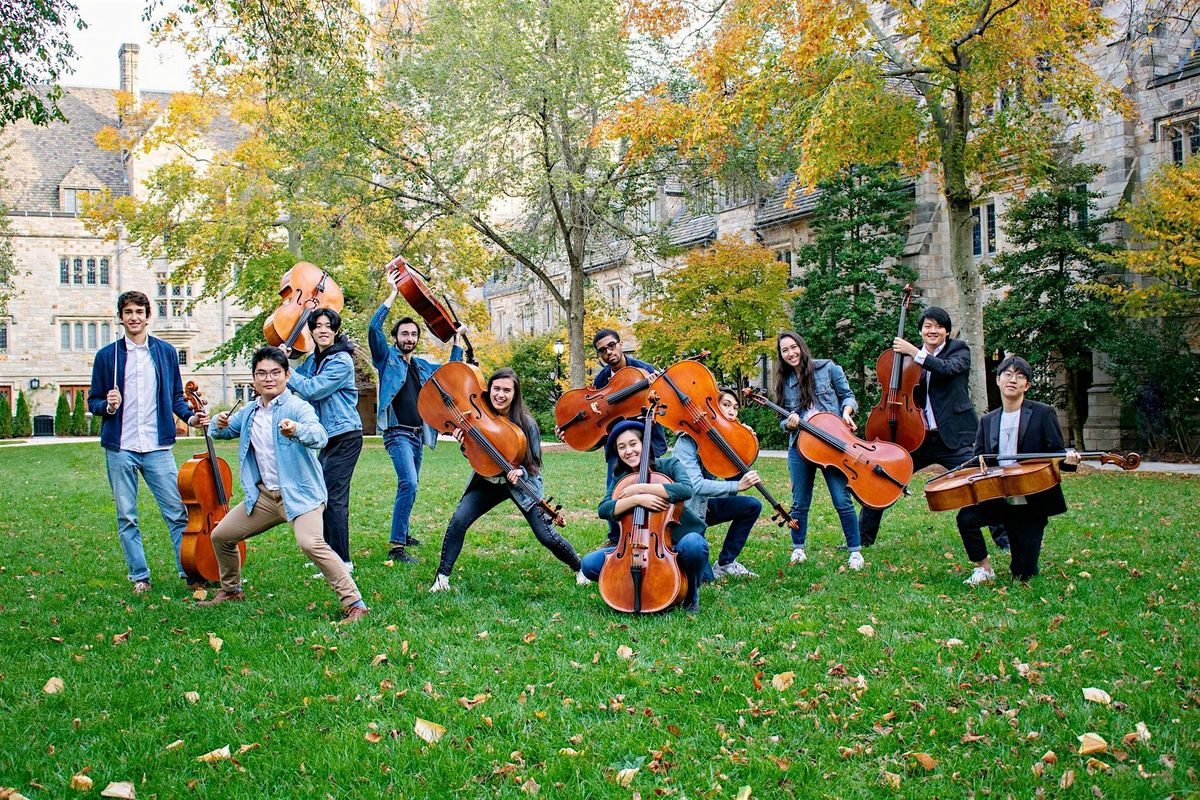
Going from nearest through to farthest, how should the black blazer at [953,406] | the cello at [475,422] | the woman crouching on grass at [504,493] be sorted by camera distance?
the cello at [475,422]
the woman crouching on grass at [504,493]
the black blazer at [953,406]

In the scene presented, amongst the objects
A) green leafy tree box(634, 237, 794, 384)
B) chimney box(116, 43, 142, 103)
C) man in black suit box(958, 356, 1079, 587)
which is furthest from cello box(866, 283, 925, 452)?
chimney box(116, 43, 142, 103)

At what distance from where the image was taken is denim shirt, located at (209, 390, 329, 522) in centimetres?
616

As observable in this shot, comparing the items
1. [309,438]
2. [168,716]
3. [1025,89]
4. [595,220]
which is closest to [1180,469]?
[1025,89]

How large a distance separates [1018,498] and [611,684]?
10.7 feet

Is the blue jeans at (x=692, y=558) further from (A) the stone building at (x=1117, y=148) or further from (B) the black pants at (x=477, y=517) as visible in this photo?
(A) the stone building at (x=1117, y=148)

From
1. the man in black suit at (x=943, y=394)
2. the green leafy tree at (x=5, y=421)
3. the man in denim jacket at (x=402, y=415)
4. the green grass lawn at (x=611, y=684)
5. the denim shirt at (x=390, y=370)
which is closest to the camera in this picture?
the green grass lawn at (x=611, y=684)

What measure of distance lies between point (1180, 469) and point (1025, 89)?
24.7ft

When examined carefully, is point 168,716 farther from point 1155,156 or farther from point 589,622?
point 1155,156

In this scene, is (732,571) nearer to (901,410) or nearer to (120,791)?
(901,410)

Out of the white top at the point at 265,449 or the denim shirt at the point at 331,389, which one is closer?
the white top at the point at 265,449

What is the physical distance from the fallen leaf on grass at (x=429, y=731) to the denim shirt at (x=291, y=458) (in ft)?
7.52

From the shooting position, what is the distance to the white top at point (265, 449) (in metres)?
6.34

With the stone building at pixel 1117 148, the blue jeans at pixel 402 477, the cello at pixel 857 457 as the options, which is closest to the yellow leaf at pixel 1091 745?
the cello at pixel 857 457

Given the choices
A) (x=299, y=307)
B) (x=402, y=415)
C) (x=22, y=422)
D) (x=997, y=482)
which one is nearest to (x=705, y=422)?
(x=997, y=482)
